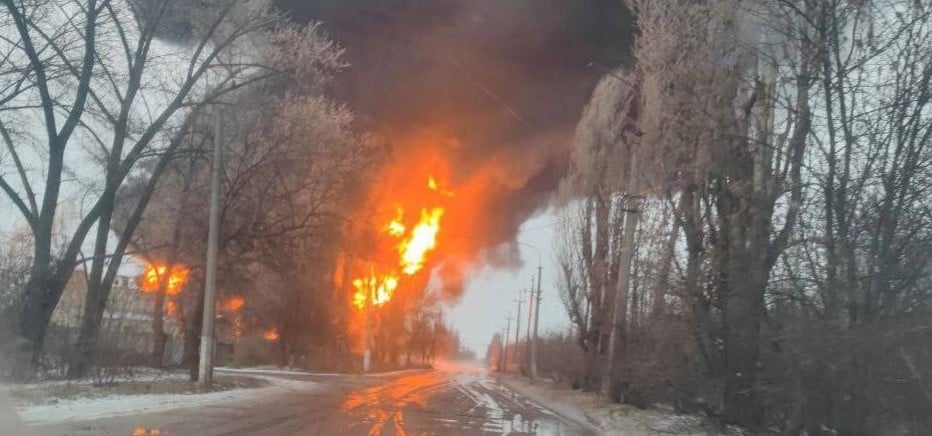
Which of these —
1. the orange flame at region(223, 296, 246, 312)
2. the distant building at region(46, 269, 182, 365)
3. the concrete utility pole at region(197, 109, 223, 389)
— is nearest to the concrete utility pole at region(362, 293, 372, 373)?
the orange flame at region(223, 296, 246, 312)

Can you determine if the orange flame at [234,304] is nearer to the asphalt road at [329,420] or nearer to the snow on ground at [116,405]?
the asphalt road at [329,420]

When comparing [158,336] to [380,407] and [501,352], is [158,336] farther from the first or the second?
[501,352]

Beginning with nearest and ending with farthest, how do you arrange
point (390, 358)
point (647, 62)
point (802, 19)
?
point (802, 19) → point (647, 62) → point (390, 358)

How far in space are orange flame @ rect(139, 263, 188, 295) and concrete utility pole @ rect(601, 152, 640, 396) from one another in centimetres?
1523

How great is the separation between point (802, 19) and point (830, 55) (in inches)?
36.8

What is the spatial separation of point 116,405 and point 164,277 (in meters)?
16.3

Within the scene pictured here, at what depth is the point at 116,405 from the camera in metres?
14.9

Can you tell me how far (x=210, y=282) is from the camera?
67.4 ft

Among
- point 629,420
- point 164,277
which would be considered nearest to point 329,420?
point 629,420

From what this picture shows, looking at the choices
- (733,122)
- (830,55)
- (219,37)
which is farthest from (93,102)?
(830,55)

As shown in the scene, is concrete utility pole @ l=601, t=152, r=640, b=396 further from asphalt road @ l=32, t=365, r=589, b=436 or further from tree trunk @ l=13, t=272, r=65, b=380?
tree trunk @ l=13, t=272, r=65, b=380

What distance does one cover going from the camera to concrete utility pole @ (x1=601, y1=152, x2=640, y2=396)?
20.6 m

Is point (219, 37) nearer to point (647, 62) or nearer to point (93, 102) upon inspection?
point (93, 102)

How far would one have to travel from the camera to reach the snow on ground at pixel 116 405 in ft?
41.0
